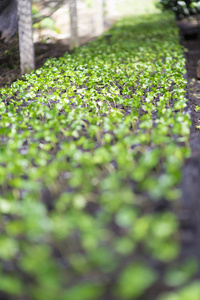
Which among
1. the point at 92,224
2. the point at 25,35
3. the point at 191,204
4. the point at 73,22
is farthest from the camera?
the point at 73,22

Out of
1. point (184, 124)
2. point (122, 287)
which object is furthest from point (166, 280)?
point (184, 124)

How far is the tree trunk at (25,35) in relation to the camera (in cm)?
634

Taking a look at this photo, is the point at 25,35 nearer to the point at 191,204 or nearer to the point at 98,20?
the point at 191,204

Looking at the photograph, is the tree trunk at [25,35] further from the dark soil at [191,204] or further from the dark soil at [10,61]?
the dark soil at [191,204]

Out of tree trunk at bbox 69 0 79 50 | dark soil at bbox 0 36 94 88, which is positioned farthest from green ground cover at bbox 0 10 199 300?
tree trunk at bbox 69 0 79 50

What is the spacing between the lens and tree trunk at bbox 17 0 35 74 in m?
6.34

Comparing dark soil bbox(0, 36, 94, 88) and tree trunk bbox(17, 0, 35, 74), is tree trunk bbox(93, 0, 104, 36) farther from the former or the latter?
tree trunk bbox(17, 0, 35, 74)

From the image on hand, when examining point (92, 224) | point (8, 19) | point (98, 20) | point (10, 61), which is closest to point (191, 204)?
point (92, 224)

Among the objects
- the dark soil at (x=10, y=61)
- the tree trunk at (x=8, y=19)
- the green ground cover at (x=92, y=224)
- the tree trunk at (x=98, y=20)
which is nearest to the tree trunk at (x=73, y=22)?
the dark soil at (x=10, y=61)

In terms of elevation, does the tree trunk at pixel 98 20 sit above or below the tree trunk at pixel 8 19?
above

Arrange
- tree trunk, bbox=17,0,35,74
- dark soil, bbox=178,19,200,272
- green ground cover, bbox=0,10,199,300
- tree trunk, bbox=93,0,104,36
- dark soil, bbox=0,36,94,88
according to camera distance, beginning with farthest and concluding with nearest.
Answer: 1. tree trunk, bbox=93,0,104,36
2. dark soil, bbox=0,36,94,88
3. tree trunk, bbox=17,0,35,74
4. dark soil, bbox=178,19,200,272
5. green ground cover, bbox=0,10,199,300

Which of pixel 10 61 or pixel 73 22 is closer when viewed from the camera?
pixel 10 61

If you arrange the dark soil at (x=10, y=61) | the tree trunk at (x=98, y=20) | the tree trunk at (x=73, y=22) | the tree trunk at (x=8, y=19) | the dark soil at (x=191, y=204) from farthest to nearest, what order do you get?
1. the tree trunk at (x=98, y=20)
2. the tree trunk at (x=73, y=22)
3. the tree trunk at (x=8, y=19)
4. the dark soil at (x=10, y=61)
5. the dark soil at (x=191, y=204)

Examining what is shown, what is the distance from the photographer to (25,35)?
255 inches
